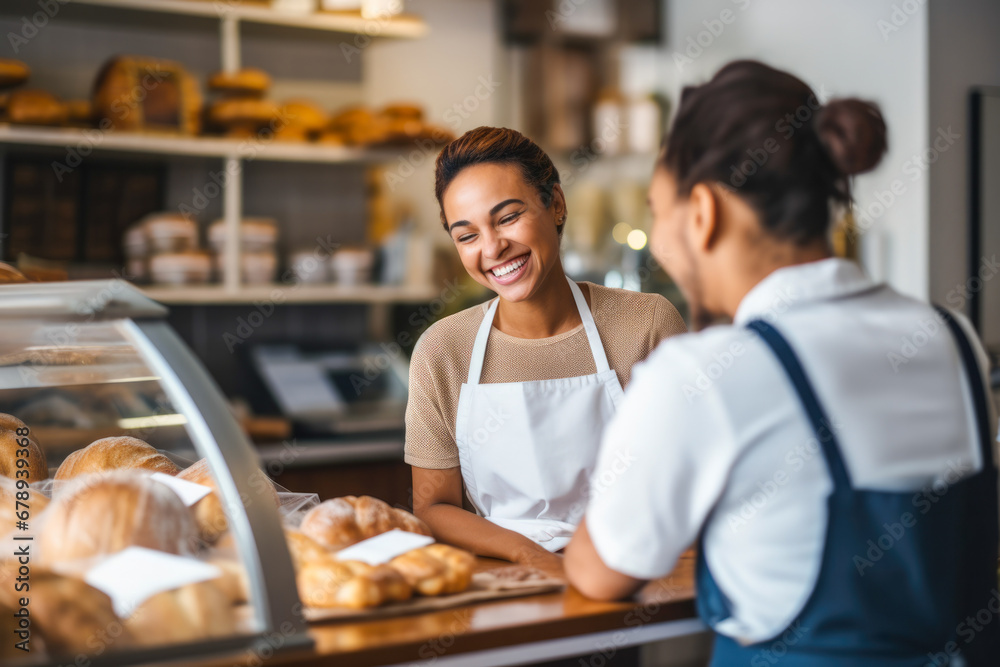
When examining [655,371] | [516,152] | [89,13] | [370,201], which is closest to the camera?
[655,371]

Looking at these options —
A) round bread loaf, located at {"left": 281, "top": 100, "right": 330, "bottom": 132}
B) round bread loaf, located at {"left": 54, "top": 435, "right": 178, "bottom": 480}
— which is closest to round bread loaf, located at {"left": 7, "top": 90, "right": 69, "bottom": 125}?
round bread loaf, located at {"left": 281, "top": 100, "right": 330, "bottom": 132}

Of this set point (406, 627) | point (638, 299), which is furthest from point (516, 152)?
point (406, 627)

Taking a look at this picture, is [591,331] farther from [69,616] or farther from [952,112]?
[952,112]

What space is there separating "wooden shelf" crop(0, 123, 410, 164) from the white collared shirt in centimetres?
266

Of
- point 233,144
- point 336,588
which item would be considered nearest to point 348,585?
point 336,588

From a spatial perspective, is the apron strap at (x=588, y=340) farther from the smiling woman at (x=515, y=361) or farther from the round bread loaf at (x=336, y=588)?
the round bread loaf at (x=336, y=588)

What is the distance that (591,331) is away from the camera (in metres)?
1.73

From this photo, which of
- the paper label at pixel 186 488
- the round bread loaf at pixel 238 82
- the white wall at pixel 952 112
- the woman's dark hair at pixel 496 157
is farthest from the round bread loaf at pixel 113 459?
the white wall at pixel 952 112

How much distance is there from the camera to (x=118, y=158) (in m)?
3.18

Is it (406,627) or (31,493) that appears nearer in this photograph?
(406,627)

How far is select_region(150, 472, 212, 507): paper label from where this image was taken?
1061mm

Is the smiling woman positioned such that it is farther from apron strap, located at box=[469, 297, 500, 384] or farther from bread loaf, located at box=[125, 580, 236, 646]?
bread loaf, located at box=[125, 580, 236, 646]

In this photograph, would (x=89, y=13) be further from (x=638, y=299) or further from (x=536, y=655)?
(x=536, y=655)

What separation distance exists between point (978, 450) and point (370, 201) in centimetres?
305
